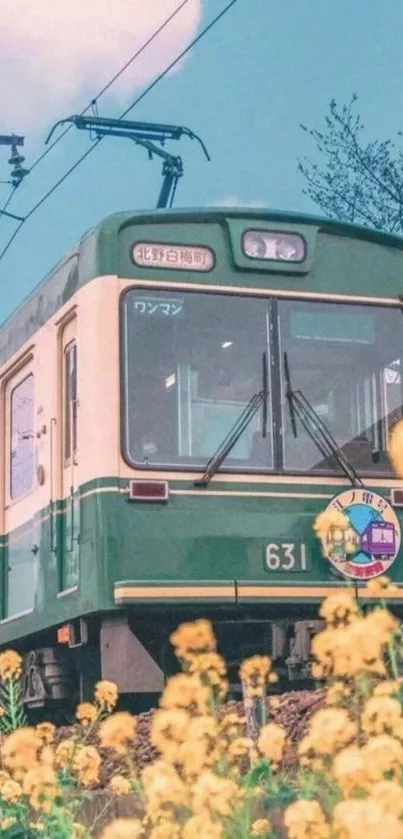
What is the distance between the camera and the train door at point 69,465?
7.46 metres

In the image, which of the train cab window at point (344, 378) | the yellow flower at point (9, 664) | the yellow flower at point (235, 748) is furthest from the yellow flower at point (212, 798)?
the train cab window at point (344, 378)

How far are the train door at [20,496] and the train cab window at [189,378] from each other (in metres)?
1.14

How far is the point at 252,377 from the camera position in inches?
296

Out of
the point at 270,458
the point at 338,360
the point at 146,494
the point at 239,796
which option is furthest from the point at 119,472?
the point at 239,796

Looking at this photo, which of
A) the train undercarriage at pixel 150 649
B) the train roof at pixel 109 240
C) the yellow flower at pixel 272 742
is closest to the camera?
the yellow flower at pixel 272 742

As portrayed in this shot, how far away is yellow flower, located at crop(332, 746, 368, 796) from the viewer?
214 centimetres

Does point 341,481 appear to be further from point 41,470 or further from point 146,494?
point 41,470

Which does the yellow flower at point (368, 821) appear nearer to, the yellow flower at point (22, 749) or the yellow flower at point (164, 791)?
the yellow flower at point (164, 791)

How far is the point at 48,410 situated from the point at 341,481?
1.58 metres

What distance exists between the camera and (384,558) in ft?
23.9

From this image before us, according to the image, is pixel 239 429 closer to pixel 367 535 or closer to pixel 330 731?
pixel 367 535

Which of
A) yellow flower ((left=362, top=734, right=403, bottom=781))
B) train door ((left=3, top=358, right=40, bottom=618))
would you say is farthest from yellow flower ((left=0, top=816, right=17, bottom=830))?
train door ((left=3, top=358, right=40, bottom=618))

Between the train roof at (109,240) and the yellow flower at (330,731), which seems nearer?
the yellow flower at (330,731)

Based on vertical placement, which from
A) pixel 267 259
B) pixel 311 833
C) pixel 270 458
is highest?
pixel 267 259
